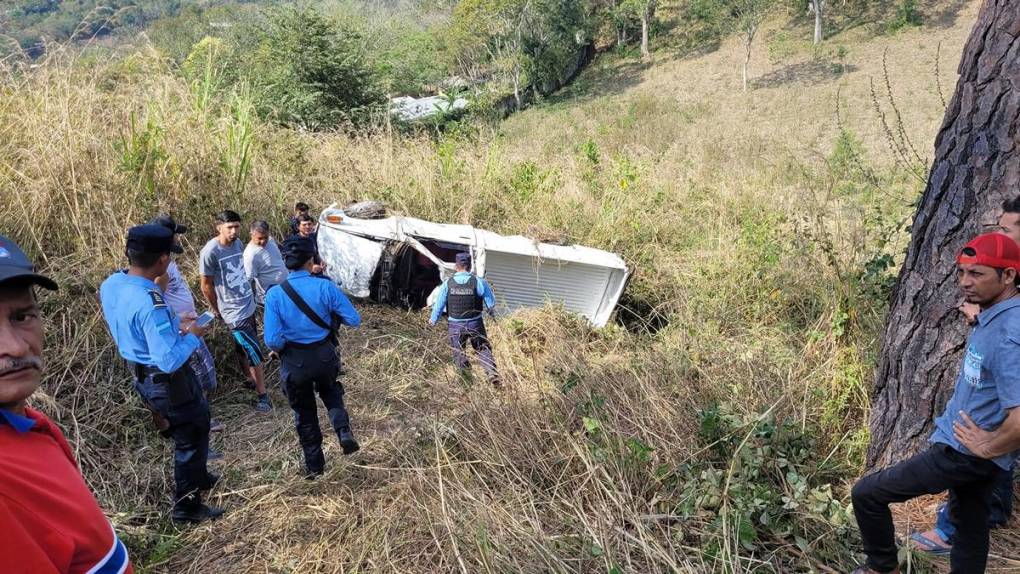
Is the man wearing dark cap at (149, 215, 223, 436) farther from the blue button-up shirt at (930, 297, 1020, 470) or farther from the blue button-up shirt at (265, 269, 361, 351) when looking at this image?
the blue button-up shirt at (930, 297, 1020, 470)

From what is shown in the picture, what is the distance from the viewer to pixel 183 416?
3018mm

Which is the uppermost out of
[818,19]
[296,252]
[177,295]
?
[818,19]

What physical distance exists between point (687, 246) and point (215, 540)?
229 inches

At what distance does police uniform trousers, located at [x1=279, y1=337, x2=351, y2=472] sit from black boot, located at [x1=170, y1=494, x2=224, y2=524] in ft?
1.83

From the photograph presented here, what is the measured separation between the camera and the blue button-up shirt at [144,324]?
2801 millimetres

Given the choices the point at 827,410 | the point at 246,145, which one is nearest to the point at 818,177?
the point at 827,410

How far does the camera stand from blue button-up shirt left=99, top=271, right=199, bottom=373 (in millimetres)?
2801

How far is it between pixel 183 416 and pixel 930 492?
339cm

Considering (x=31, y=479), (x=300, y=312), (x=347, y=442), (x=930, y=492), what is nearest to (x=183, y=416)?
(x=300, y=312)

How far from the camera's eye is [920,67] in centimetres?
2397

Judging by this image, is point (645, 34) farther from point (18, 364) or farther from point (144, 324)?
point (18, 364)

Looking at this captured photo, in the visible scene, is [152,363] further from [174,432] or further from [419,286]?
[419,286]

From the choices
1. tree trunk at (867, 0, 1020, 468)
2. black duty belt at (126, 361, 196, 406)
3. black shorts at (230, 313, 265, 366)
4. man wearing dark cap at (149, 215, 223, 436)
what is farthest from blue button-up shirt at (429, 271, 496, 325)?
tree trunk at (867, 0, 1020, 468)

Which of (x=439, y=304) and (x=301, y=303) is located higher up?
(x=301, y=303)
